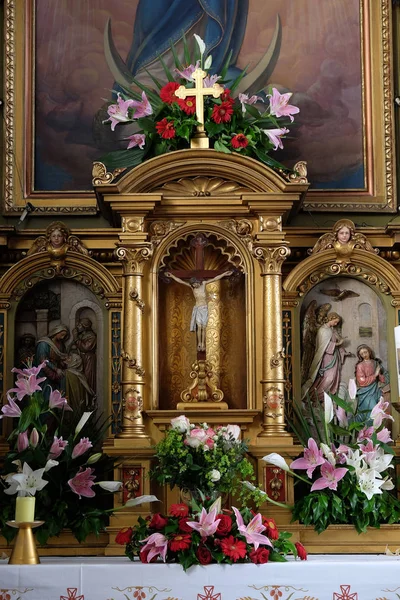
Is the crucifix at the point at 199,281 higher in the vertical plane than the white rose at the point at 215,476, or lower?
higher

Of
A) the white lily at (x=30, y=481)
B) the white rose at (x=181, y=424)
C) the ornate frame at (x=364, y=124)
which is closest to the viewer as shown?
the white rose at (x=181, y=424)

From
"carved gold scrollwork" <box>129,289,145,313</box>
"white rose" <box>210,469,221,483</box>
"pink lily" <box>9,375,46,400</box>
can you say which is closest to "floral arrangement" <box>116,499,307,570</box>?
"white rose" <box>210,469,221,483</box>

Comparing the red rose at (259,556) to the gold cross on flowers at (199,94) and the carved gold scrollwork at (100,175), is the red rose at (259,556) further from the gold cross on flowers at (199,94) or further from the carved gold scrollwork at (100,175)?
the gold cross on flowers at (199,94)

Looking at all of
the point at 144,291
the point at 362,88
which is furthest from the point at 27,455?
the point at 362,88

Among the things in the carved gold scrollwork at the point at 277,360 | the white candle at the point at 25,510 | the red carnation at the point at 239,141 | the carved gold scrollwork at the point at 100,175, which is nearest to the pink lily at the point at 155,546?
the white candle at the point at 25,510

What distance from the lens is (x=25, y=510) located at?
6.52m

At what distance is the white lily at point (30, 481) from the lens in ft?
23.0

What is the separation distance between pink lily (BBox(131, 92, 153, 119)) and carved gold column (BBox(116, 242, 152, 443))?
1249 mm

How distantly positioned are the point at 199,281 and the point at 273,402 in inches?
42.6

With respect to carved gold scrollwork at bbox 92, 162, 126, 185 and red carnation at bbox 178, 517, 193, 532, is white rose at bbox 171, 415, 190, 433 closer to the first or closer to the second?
red carnation at bbox 178, 517, 193, 532

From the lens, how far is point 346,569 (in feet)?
20.2

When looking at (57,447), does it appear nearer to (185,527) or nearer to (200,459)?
(200,459)

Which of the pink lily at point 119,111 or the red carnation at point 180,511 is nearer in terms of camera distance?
the red carnation at point 180,511

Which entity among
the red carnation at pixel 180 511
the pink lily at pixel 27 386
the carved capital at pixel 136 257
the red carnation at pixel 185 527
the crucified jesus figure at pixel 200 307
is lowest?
the red carnation at pixel 185 527
